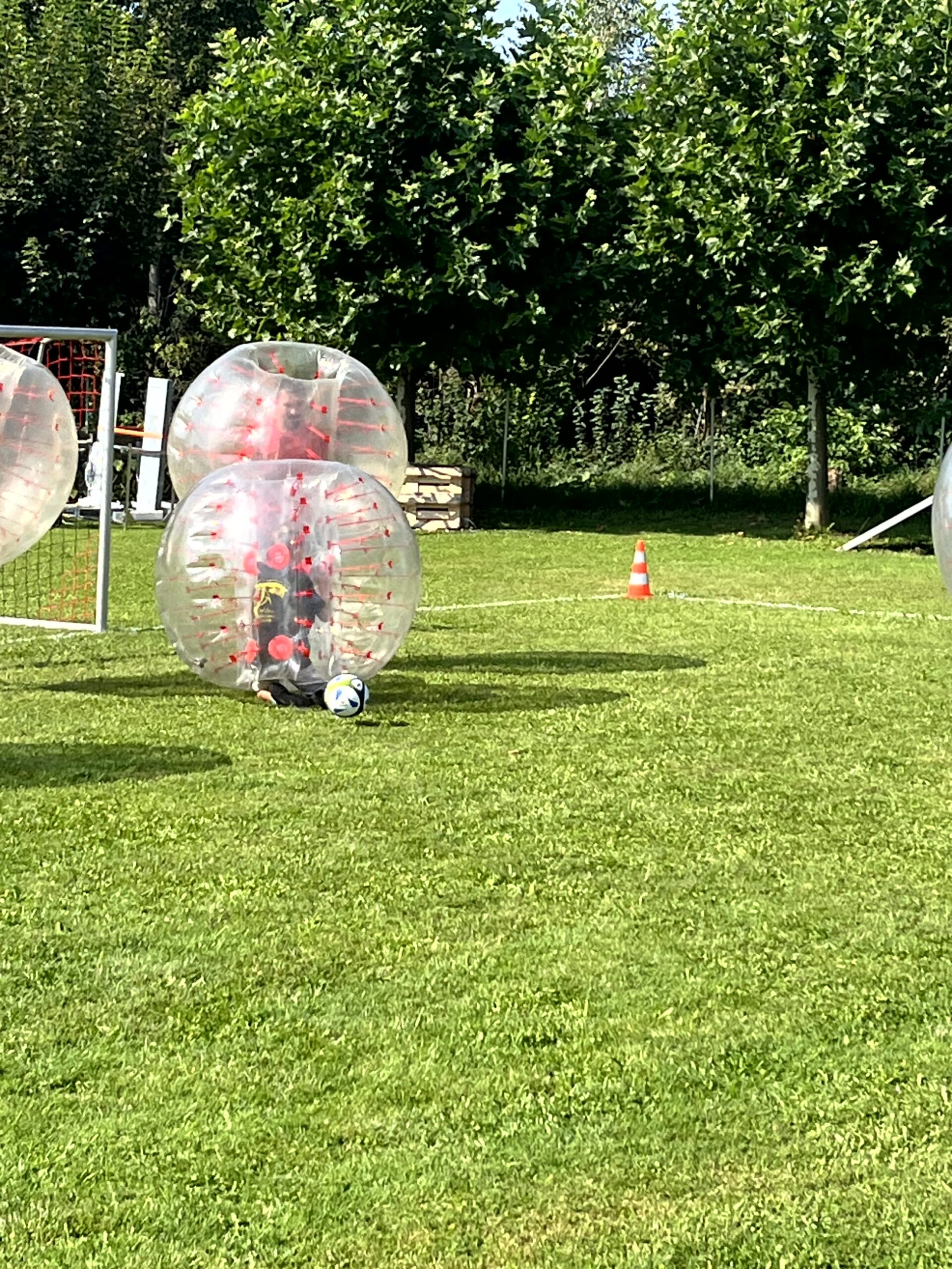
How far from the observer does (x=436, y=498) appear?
1023 inches

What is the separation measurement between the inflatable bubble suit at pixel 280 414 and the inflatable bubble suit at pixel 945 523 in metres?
3.53

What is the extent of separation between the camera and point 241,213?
83.8 ft

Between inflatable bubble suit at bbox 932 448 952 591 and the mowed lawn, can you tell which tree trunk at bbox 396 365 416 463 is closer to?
the mowed lawn

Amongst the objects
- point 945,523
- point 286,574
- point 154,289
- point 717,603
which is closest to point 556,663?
point 286,574

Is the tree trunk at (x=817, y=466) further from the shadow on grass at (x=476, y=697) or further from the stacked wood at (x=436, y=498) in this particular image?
the shadow on grass at (x=476, y=697)

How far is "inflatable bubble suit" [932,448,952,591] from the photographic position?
861cm

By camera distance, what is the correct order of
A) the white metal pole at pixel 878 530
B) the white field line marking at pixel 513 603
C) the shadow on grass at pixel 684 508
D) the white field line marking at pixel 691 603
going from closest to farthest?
1. the white field line marking at pixel 691 603
2. the white field line marking at pixel 513 603
3. the white metal pole at pixel 878 530
4. the shadow on grass at pixel 684 508

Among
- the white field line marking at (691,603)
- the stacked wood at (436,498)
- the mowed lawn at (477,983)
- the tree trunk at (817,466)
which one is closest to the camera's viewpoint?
the mowed lawn at (477,983)

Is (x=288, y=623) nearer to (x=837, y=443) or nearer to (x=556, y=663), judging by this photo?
(x=556, y=663)

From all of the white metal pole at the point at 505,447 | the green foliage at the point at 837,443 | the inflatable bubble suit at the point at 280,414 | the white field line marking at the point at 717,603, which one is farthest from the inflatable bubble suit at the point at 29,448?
the white metal pole at the point at 505,447

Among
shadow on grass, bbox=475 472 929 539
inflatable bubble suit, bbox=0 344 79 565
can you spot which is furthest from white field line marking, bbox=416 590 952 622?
shadow on grass, bbox=475 472 929 539

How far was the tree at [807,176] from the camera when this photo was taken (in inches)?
891

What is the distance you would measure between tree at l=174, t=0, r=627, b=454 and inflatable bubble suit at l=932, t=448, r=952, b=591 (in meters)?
16.0

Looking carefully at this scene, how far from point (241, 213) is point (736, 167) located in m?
7.31
